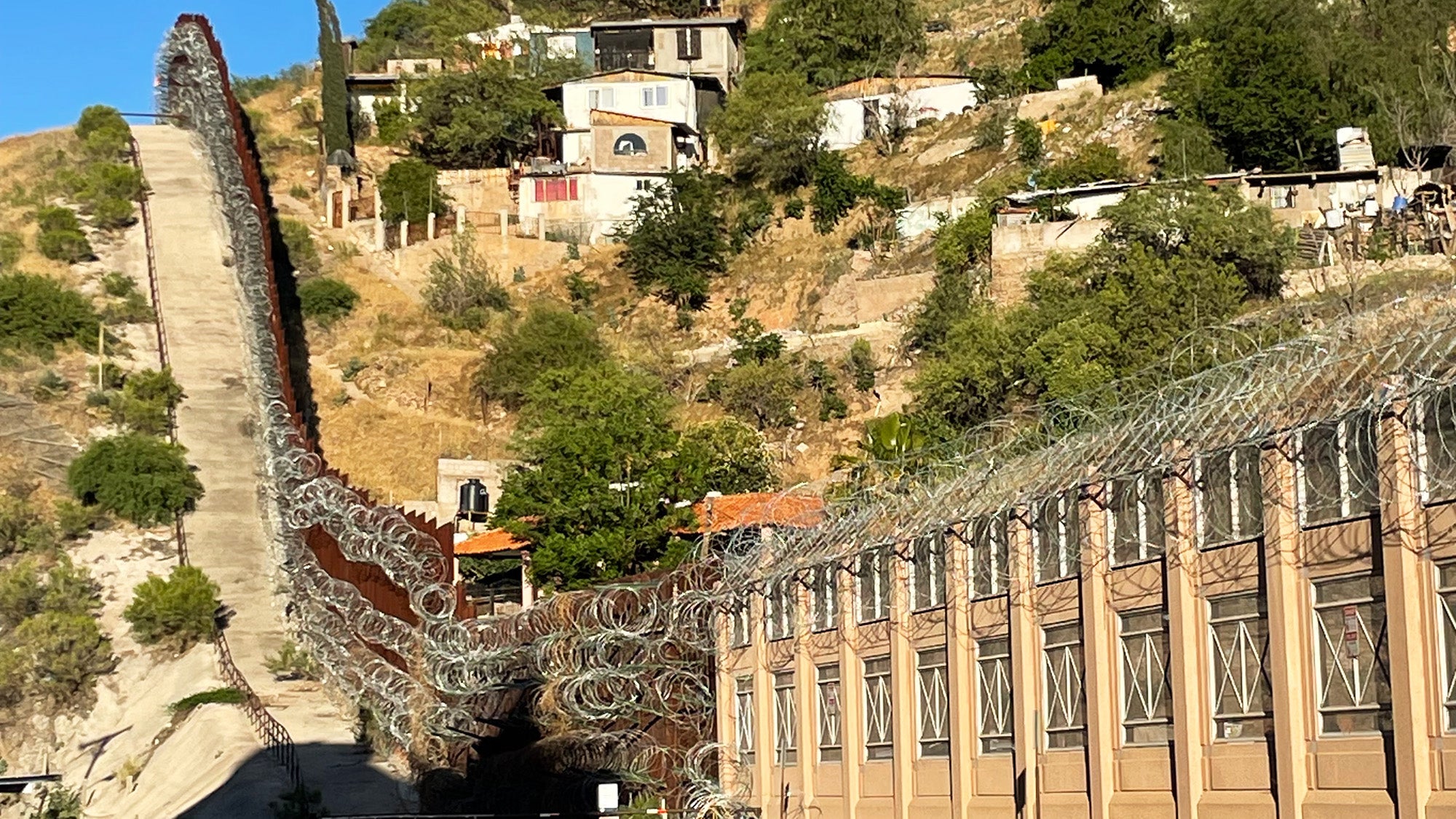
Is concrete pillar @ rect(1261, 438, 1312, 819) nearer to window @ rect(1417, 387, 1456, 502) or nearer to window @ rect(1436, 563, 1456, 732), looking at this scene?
window @ rect(1417, 387, 1456, 502)

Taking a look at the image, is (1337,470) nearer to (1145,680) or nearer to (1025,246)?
(1145,680)

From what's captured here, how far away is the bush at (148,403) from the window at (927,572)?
43435 mm

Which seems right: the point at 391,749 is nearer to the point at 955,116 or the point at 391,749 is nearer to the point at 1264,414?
the point at 1264,414

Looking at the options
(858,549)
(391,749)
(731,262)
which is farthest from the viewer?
(731,262)

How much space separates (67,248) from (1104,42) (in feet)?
133

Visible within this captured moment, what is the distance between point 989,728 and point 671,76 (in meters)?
70.3

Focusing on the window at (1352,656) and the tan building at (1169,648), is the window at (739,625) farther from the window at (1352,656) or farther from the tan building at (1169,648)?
the window at (1352,656)

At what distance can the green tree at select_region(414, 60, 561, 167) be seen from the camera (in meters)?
94.6

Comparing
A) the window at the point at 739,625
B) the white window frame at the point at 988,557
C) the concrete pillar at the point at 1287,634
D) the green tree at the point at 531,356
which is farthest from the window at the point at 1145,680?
the green tree at the point at 531,356

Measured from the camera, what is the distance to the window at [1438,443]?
19250 mm

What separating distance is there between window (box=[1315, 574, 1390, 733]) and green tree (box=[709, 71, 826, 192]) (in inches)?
2624

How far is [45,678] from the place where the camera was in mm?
52438

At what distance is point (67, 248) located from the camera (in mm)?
86250

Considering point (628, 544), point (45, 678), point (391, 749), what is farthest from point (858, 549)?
point (45, 678)
